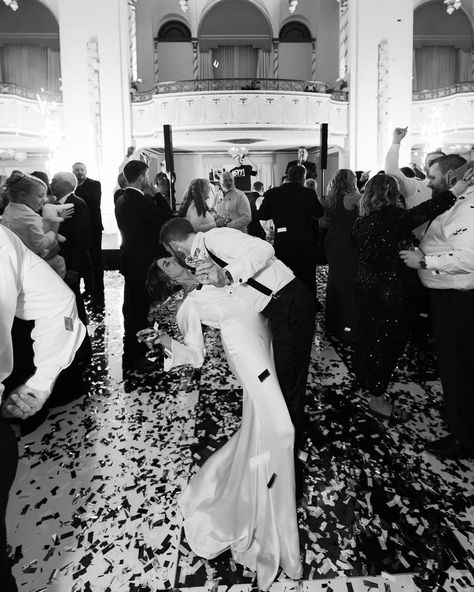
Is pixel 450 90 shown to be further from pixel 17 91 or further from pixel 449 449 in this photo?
pixel 449 449

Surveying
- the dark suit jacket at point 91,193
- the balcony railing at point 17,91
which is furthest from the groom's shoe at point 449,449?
the balcony railing at point 17,91

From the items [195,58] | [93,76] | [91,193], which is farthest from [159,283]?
[195,58]

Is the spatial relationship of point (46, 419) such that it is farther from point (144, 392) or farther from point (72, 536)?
point (72, 536)

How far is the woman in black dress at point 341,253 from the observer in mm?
4219

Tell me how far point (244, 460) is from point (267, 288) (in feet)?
2.48

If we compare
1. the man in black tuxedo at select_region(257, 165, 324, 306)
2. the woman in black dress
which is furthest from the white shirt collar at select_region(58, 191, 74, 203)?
the woman in black dress

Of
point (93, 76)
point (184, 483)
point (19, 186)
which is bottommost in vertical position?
point (184, 483)

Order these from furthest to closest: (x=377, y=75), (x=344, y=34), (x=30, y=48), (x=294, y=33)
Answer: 1. (x=294, y=33)
2. (x=30, y=48)
3. (x=344, y=34)
4. (x=377, y=75)

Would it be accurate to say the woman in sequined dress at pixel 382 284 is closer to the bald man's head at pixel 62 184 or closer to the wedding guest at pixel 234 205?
the wedding guest at pixel 234 205

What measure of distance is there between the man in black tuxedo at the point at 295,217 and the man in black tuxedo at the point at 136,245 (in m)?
1.24

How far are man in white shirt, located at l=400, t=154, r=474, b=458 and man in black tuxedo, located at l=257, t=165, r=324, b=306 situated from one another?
208cm

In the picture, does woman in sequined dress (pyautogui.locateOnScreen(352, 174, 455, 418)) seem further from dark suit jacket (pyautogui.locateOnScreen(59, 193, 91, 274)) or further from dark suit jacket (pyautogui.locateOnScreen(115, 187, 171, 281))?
dark suit jacket (pyautogui.locateOnScreen(59, 193, 91, 274))

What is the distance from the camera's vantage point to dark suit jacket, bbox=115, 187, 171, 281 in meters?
3.75

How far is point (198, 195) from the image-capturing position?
462cm
